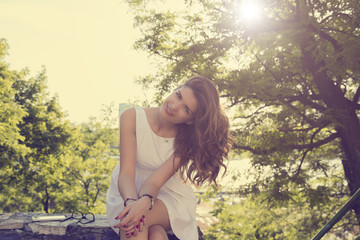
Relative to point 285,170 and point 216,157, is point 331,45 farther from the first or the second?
point 216,157

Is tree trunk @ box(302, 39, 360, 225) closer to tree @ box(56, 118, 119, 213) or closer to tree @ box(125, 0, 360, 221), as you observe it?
tree @ box(125, 0, 360, 221)

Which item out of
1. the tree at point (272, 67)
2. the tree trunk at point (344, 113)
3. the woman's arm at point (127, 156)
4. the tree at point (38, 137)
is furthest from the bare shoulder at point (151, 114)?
the tree at point (38, 137)

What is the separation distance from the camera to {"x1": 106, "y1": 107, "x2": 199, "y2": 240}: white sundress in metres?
2.12

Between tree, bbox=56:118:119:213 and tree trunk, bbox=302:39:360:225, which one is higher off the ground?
tree trunk, bbox=302:39:360:225

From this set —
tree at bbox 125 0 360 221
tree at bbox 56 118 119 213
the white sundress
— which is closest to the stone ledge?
the white sundress

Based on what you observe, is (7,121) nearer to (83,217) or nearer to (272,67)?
(272,67)

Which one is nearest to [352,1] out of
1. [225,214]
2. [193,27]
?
[193,27]

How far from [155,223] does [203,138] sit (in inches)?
25.3

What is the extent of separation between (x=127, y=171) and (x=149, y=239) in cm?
45

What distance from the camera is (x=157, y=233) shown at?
1935mm

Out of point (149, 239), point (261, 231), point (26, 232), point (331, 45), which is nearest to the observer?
point (149, 239)

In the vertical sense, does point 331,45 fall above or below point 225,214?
above

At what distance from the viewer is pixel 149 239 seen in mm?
1945

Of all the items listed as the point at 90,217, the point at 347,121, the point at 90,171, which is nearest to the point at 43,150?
the point at 90,171
